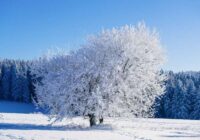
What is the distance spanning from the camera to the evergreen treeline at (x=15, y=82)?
131000 millimetres

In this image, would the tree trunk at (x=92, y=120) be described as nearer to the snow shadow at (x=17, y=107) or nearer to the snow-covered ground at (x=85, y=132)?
the snow-covered ground at (x=85, y=132)

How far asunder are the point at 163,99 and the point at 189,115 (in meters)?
8.32

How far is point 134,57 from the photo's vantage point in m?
47.3

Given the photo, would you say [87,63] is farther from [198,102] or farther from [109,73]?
[198,102]

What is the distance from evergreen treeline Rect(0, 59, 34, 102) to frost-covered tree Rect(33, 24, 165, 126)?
82.4m

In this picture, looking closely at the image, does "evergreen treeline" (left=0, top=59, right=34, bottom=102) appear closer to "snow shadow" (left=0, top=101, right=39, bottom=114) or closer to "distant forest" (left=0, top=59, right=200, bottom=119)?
"distant forest" (left=0, top=59, right=200, bottom=119)

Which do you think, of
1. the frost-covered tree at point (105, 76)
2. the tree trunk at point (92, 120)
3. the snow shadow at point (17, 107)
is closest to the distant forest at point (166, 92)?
the snow shadow at point (17, 107)

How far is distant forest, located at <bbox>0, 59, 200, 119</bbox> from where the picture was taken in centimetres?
10905

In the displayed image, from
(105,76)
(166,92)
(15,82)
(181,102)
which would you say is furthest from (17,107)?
(105,76)

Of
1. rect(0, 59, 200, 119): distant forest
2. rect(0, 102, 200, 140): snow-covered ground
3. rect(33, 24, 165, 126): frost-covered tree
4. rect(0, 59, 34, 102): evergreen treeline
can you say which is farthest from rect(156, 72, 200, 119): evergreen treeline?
rect(33, 24, 165, 126): frost-covered tree

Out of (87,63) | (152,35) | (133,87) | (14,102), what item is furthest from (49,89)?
(14,102)

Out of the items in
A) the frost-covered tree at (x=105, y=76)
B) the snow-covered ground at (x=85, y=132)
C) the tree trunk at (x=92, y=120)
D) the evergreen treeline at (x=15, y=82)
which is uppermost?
the evergreen treeline at (x=15, y=82)

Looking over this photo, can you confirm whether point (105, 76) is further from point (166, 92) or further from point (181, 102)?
point (166, 92)

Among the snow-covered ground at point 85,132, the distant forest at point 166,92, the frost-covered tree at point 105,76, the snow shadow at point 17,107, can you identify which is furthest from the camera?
the snow shadow at point 17,107
